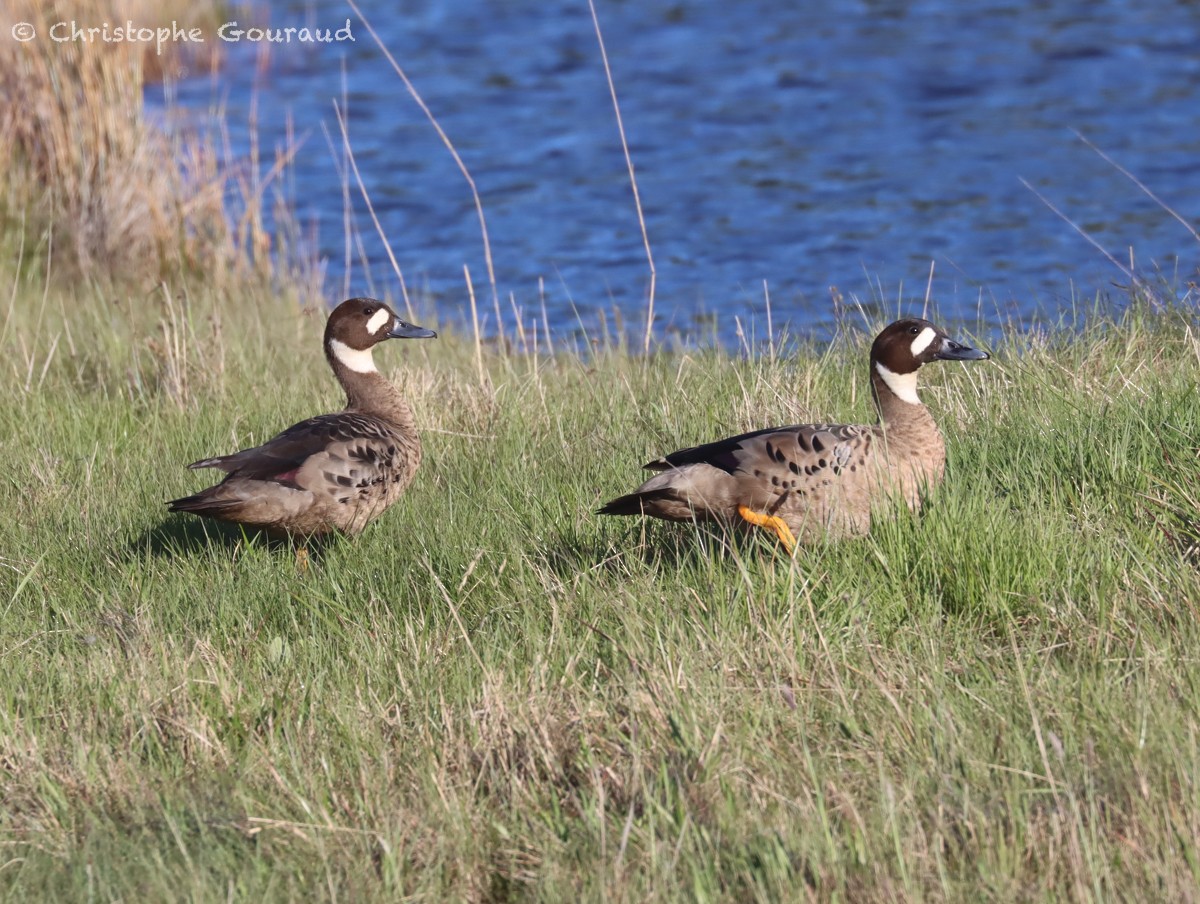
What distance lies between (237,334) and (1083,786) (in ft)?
21.0

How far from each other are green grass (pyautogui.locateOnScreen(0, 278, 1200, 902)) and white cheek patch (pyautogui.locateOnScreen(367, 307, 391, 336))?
0.76 metres

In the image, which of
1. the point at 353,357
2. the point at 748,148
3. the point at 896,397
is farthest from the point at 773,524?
the point at 748,148

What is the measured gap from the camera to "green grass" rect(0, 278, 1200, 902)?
135 inches

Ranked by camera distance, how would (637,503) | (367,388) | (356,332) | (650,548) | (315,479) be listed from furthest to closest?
1. (356,332)
2. (367,388)
3. (315,479)
4. (650,548)
5. (637,503)

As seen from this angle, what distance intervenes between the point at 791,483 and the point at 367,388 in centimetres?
222

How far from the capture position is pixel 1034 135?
575 inches

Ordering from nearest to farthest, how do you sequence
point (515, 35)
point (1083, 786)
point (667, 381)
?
point (1083, 786)
point (667, 381)
point (515, 35)

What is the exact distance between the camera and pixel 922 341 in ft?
18.5

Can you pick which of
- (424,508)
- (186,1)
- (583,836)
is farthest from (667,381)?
(186,1)

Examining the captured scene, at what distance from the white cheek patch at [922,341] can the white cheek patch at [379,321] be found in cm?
230

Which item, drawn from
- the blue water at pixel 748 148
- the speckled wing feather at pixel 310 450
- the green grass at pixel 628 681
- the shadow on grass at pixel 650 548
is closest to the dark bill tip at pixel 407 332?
the green grass at pixel 628 681

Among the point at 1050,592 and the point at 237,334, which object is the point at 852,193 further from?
the point at 1050,592

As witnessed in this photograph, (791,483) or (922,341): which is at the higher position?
(922,341)

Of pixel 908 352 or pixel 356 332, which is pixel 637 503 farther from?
pixel 356 332
